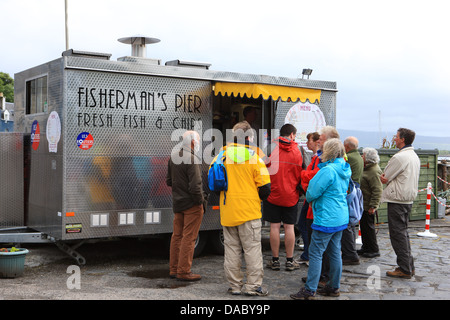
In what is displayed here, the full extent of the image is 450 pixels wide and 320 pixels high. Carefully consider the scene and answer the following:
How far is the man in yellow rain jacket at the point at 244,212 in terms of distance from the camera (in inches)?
244

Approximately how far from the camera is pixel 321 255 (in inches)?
238

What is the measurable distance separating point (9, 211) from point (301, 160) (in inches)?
180

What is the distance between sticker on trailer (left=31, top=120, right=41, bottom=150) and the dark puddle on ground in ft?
7.98

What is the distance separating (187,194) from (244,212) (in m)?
1.08

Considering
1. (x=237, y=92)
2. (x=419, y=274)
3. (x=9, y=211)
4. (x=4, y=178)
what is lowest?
(x=419, y=274)

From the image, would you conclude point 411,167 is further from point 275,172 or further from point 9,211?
point 9,211

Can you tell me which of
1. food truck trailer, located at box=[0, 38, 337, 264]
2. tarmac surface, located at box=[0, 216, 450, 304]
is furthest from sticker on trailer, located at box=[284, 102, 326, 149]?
tarmac surface, located at box=[0, 216, 450, 304]

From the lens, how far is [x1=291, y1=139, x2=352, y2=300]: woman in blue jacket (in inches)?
233

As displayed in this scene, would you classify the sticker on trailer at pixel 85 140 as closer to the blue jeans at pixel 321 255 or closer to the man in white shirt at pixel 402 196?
the blue jeans at pixel 321 255

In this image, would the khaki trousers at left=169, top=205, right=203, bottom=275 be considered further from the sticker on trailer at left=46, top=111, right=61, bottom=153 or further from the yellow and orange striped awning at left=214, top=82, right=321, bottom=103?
the yellow and orange striped awning at left=214, top=82, right=321, bottom=103

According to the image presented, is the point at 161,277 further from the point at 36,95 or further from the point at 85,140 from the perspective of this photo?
the point at 36,95

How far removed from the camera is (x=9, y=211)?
8352 millimetres
